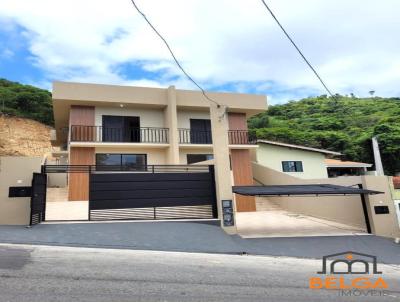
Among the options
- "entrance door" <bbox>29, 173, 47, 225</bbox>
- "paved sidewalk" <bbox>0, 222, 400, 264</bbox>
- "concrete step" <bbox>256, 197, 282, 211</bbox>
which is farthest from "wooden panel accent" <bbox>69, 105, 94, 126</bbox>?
"concrete step" <bbox>256, 197, 282, 211</bbox>

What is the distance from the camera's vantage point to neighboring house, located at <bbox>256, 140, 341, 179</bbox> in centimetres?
2147

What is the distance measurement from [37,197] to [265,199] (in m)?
13.1

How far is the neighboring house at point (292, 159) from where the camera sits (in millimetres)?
21466

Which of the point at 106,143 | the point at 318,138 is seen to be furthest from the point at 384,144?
the point at 106,143

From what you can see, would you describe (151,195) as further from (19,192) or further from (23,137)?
(23,137)

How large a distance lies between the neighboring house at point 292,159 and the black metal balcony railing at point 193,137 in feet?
13.2

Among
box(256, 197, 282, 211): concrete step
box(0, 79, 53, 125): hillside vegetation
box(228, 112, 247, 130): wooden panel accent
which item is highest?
box(0, 79, 53, 125): hillside vegetation

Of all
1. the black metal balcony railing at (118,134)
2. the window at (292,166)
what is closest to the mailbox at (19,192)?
the black metal balcony railing at (118,134)

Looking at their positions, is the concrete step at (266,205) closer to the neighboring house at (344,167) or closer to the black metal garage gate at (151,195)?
the black metal garage gate at (151,195)

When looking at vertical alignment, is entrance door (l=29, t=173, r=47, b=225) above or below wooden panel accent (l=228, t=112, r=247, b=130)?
below

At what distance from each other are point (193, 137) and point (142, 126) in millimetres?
3417

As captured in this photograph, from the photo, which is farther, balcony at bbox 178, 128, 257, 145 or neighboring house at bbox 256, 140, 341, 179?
neighboring house at bbox 256, 140, 341, 179

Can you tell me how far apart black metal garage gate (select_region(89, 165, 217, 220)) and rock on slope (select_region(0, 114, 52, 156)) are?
27.1 m

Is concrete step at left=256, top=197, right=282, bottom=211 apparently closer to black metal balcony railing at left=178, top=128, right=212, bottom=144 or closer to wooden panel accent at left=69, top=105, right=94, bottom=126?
black metal balcony railing at left=178, top=128, right=212, bottom=144
